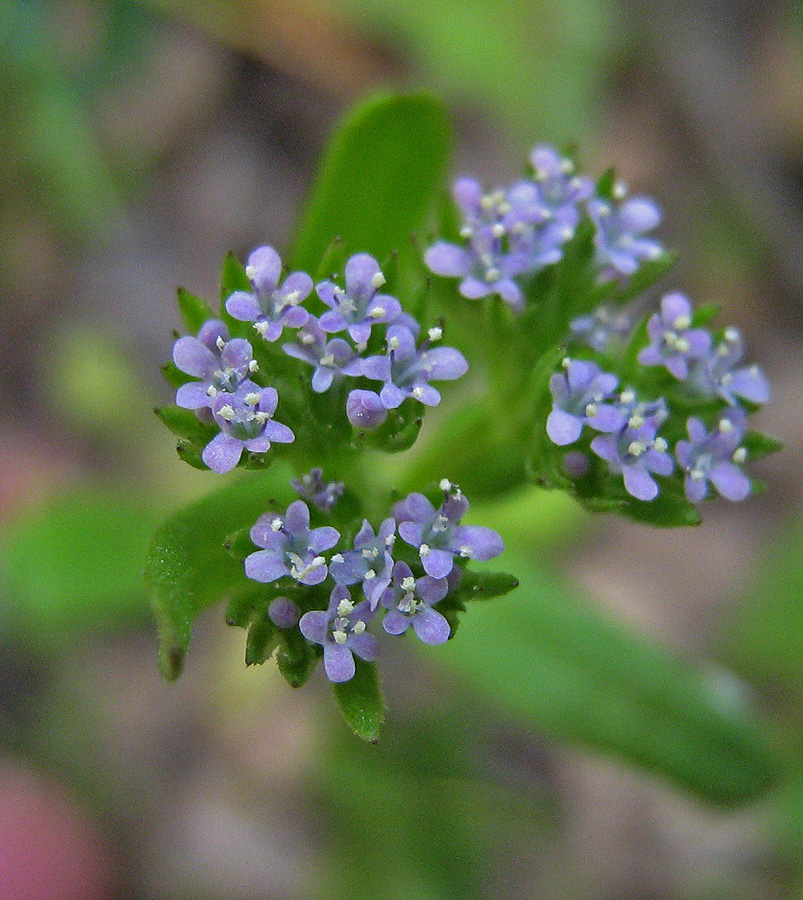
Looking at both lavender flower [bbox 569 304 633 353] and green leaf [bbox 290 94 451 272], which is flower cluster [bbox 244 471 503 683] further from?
green leaf [bbox 290 94 451 272]

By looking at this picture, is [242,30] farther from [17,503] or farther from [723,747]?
[723,747]

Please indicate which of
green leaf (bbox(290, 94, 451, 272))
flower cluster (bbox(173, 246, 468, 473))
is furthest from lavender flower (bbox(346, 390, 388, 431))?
green leaf (bbox(290, 94, 451, 272))

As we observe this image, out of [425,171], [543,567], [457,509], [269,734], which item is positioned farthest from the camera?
[269,734]

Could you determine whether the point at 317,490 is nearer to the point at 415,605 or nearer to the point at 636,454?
the point at 415,605

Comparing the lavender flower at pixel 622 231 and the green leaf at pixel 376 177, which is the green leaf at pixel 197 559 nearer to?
the green leaf at pixel 376 177

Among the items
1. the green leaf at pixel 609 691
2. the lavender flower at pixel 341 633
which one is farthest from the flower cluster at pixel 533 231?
the green leaf at pixel 609 691

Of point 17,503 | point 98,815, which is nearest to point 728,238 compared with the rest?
point 17,503

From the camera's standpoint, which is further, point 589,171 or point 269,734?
point 589,171
